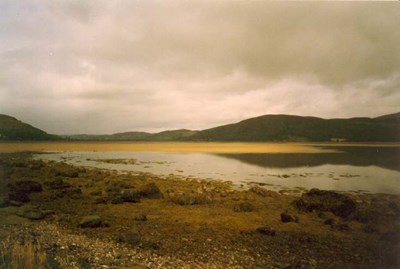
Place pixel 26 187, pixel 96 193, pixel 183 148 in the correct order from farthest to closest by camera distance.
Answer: pixel 183 148 < pixel 96 193 < pixel 26 187

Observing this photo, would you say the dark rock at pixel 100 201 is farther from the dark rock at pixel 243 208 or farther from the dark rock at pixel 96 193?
the dark rock at pixel 243 208

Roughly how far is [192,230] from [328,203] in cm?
838

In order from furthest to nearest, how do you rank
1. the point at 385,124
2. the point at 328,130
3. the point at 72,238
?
the point at 328,130 < the point at 385,124 < the point at 72,238

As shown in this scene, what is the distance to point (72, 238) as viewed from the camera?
11.4 metres

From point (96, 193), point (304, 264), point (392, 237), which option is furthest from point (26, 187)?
point (392, 237)

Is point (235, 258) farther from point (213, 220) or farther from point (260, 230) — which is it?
point (213, 220)

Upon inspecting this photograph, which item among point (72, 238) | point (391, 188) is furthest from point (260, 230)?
point (391, 188)

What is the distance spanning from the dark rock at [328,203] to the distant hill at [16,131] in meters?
114

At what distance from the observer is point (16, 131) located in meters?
130

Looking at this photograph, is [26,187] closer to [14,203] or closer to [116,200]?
[14,203]

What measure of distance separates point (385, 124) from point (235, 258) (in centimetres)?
13663

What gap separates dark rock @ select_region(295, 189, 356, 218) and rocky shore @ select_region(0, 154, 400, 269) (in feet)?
0.17

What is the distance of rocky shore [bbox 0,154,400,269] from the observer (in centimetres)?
1002

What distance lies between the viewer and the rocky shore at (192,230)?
10.0 meters
